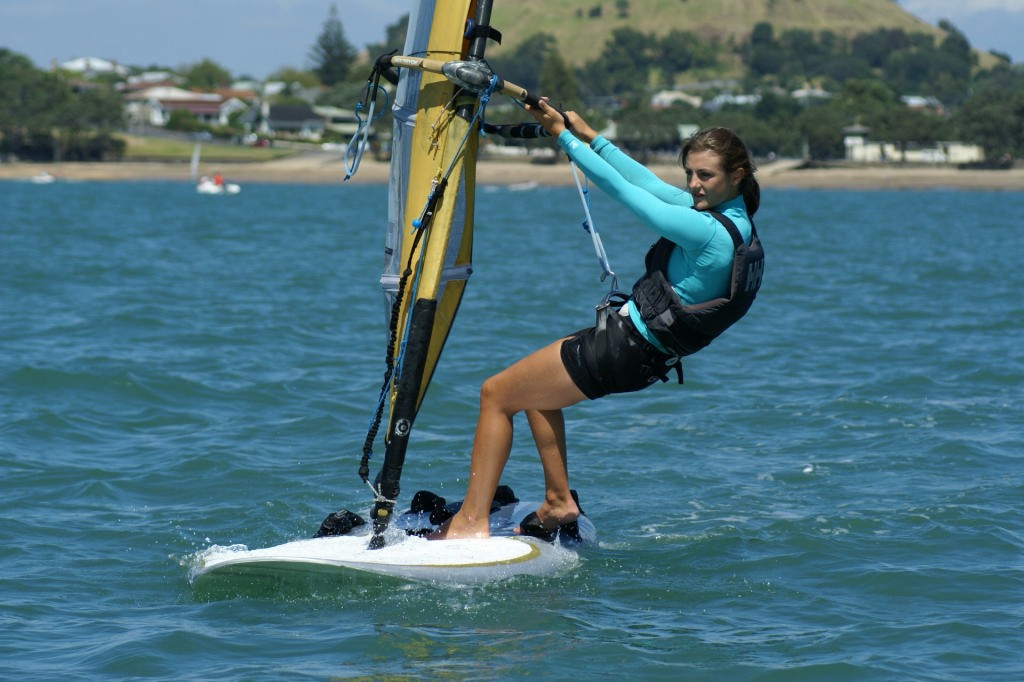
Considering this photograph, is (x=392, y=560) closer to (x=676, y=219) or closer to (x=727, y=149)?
(x=676, y=219)

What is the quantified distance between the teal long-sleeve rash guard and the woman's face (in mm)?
55

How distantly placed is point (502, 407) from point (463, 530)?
0.71m

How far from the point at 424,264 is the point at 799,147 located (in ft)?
370

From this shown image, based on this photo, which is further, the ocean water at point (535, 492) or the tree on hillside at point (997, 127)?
the tree on hillside at point (997, 127)

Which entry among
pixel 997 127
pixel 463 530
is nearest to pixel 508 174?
pixel 997 127

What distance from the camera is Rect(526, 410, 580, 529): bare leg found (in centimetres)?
635

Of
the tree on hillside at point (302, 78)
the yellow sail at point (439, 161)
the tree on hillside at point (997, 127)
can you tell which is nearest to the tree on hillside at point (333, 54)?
the tree on hillside at point (302, 78)

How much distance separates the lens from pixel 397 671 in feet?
18.1

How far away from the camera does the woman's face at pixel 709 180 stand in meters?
5.81

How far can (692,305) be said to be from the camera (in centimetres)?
590

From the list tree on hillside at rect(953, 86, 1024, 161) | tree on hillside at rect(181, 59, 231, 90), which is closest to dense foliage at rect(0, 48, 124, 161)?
tree on hillside at rect(953, 86, 1024, 161)

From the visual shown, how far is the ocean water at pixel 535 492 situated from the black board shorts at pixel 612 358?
1098 mm

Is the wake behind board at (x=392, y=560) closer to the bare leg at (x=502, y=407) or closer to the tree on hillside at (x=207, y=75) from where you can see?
the bare leg at (x=502, y=407)

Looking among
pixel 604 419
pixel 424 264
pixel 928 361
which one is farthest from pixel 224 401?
pixel 928 361
